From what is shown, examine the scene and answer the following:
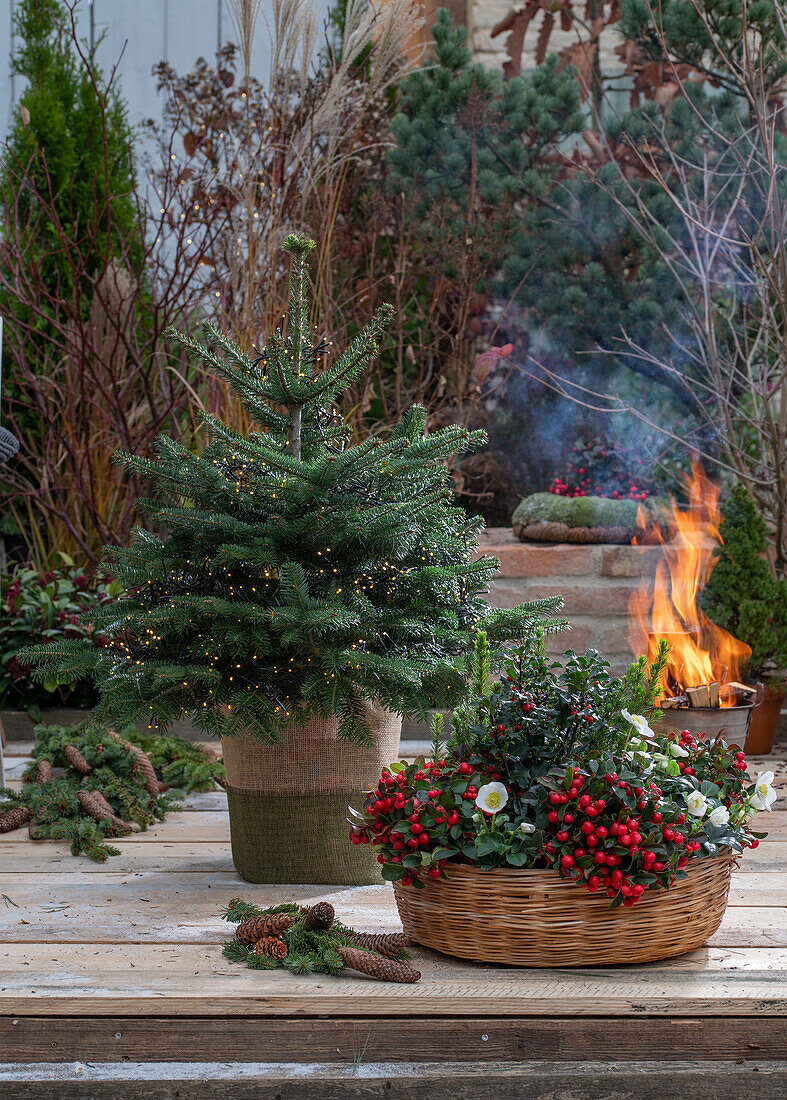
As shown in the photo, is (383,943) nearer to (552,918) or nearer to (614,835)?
(552,918)

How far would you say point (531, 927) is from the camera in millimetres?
1409

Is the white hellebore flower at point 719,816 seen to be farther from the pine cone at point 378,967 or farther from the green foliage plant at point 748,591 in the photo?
the green foliage plant at point 748,591

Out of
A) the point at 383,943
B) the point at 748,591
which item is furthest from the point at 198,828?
the point at 748,591

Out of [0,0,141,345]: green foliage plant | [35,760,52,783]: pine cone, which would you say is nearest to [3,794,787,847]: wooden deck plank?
[35,760,52,783]: pine cone

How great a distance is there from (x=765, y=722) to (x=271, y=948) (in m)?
1.98

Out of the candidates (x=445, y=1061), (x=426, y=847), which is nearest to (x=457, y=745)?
(x=426, y=847)

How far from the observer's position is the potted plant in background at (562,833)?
138 cm

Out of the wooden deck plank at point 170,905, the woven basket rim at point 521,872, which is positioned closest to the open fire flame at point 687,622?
the wooden deck plank at point 170,905

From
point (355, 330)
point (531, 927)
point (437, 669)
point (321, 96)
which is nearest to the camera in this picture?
point (531, 927)

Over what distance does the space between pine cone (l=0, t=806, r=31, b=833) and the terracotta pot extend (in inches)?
79.2

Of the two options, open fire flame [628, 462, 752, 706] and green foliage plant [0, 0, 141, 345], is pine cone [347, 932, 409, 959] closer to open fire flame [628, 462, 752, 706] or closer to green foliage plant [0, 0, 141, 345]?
open fire flame [628, 462, 752, 706]

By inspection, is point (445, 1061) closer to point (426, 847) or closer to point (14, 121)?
point (426, 847)

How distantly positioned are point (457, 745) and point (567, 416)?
10.6 ft

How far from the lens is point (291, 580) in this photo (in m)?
1.68
